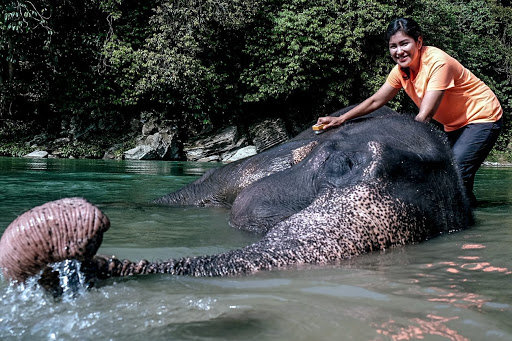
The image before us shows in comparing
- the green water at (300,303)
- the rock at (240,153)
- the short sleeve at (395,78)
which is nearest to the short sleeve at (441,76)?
the short sleeve at (395,78)

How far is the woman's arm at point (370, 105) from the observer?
16.0 feet

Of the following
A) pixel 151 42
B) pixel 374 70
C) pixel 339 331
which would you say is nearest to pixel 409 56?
pixel 339 331

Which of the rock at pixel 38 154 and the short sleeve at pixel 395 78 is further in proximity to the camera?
the rock at pixel 38 154

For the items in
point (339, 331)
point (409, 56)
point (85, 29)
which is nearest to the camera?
point (339, 331)

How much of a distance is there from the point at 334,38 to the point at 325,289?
19.8 metres

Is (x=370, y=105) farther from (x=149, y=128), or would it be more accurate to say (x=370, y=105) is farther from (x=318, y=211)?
(x=149, y=128)

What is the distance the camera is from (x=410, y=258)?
2818 millimetres

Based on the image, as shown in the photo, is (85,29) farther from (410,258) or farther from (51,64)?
(410,258)

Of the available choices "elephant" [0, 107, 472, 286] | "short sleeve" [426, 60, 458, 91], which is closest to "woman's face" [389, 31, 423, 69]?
"short sleeve" [426, 60, 458, 91]

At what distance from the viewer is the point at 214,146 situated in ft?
68.5

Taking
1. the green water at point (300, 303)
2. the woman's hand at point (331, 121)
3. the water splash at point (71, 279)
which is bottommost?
the green water at point (300, 303)

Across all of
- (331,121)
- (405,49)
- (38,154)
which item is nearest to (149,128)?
(38,154)

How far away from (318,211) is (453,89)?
94.6 inches

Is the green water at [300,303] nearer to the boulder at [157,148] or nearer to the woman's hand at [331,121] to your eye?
the woman's hand at [331,121]
